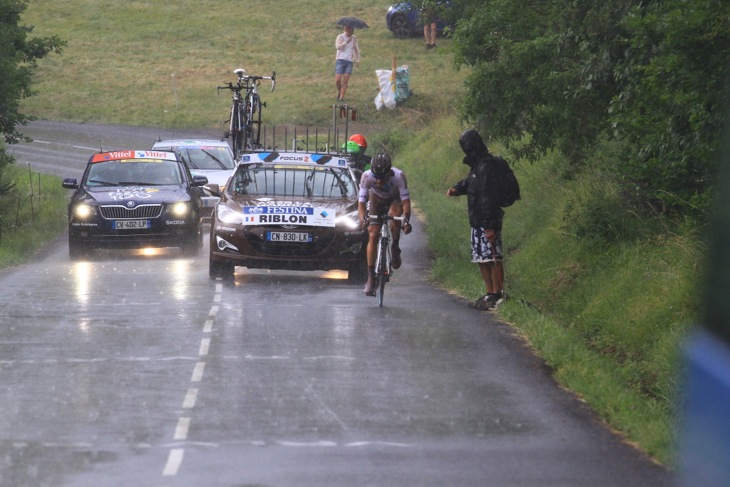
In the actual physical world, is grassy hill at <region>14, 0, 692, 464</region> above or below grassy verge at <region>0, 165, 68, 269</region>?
above

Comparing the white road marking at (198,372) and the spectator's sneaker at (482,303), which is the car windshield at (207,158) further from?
the white road marking at (198,372)

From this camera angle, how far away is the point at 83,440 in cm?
827

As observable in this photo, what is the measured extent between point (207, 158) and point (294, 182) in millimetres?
9985

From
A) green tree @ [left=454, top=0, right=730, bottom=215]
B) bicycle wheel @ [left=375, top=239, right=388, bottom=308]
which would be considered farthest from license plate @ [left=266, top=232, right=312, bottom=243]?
green tree @ [left=454, top=0, right=730, bottom=215]

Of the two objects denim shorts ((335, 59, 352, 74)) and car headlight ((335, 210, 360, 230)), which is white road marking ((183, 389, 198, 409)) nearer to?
car headlight ((335, 210, 360, 230))

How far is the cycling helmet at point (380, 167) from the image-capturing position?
49.5ft

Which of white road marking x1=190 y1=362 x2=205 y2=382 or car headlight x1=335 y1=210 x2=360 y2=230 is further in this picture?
car headlight x1=335 y1=210 x2=360 y2=230

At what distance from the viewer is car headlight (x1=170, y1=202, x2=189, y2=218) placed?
20.9 meters

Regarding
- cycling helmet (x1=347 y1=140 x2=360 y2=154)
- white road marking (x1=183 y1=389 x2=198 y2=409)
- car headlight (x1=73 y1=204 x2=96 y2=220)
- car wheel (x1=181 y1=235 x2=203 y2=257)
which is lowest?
car wheel (x1=181 y1=235 x2=203 y2=257)

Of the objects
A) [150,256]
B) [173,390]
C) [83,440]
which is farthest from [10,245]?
[83,440]

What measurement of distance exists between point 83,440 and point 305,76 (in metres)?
43.8

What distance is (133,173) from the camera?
880 inches

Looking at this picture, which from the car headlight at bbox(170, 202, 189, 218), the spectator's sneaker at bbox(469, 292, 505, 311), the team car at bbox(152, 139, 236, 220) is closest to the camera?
the spectator's sneaker at bbox(469, 292, 505, 311)

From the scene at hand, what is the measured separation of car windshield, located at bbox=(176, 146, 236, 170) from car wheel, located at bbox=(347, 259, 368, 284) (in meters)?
10.9
